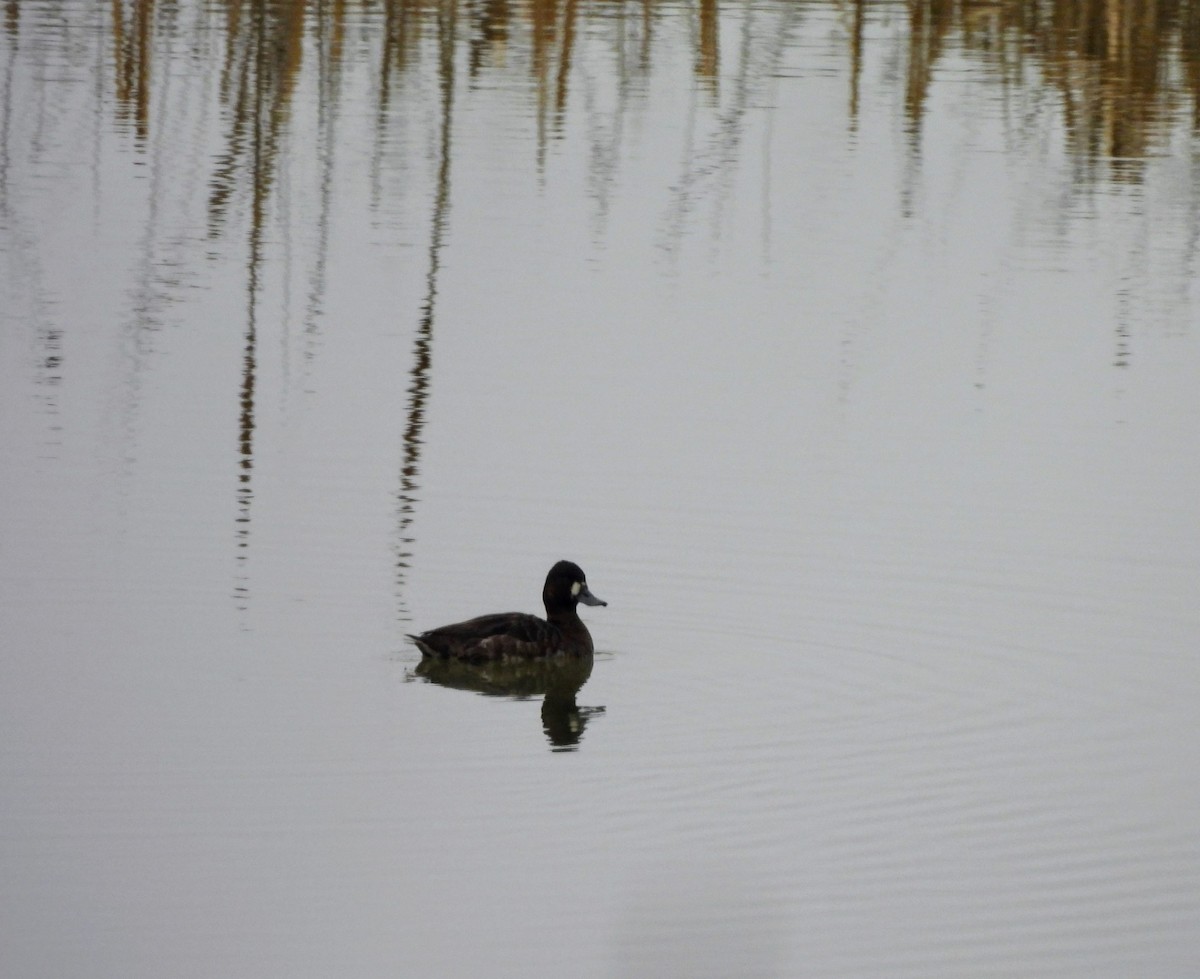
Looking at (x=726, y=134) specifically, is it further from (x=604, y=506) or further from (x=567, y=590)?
(x=567, y=590)

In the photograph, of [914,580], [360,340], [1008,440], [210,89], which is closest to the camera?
[914,580]

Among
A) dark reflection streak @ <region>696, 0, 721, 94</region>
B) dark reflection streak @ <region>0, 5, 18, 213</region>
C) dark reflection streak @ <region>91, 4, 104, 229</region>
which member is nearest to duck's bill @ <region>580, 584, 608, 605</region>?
dark reflection streak @ <region>91, 4, 104, 229</region>

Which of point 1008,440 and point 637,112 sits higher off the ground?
point 637,112

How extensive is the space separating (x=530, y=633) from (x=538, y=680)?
20 centimetres

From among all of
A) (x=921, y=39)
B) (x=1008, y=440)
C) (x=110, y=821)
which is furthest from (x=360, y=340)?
(x=921, y=39)

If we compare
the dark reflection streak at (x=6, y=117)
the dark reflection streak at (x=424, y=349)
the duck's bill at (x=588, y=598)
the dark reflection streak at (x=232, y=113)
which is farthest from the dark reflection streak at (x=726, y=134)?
the duck's bill at (x=588, y=598)

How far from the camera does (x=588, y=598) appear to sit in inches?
351

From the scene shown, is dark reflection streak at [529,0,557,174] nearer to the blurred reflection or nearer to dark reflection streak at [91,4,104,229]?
the blurred reflection

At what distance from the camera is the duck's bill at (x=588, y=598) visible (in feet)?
29.2

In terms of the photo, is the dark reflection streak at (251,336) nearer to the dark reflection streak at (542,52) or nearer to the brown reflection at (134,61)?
the brown reflection at (134,61)

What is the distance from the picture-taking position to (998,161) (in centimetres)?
1709

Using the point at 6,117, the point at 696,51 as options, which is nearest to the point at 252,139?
the point at 6,117

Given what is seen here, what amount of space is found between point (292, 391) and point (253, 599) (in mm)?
2835

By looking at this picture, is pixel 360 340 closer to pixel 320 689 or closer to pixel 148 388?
pixel 148 388
